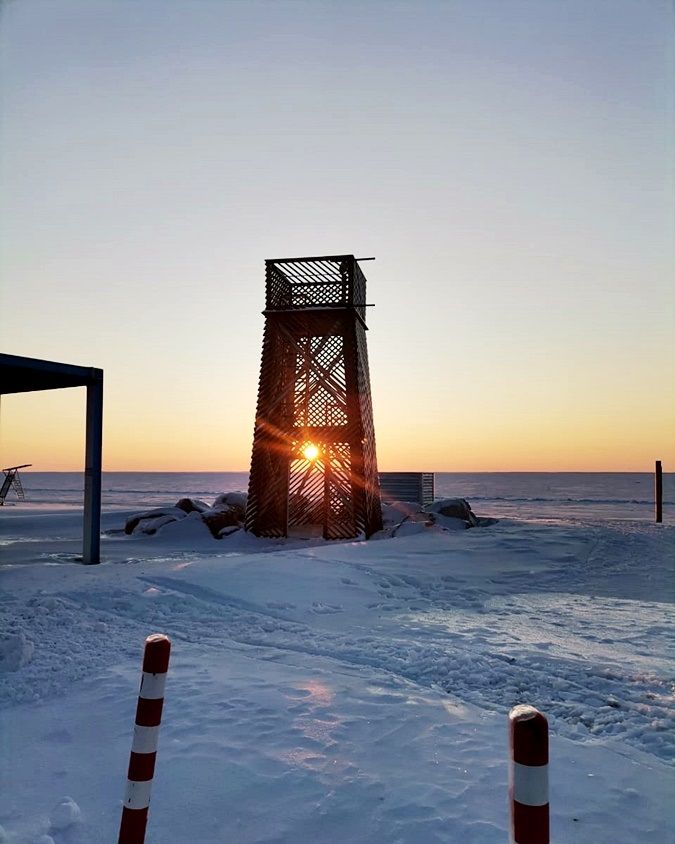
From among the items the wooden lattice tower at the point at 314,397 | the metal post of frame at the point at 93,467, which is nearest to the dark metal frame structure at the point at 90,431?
the metal post of frame at the point at 93,467

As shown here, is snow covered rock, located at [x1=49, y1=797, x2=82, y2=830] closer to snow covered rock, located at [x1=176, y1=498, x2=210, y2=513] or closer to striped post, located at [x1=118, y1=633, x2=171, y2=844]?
striped post, located at [x1=118, y1=633, x2=171, y2=844]

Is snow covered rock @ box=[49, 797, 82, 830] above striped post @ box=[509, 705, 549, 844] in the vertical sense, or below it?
below

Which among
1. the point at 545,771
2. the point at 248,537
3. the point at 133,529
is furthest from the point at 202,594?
the point at 133,529

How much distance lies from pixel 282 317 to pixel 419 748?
14.6 m

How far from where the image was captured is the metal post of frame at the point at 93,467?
12898 millimetres

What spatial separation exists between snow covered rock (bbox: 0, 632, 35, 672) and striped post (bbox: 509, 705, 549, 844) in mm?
5297

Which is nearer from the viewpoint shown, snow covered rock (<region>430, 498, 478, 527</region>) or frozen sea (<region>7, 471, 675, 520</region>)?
snow covered rock (<region>430, 498, 478, 527</region>)

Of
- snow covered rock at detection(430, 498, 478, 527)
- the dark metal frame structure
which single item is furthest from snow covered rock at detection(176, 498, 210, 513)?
the dark metal frame structure

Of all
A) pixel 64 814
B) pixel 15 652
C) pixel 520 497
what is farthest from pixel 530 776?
pixel 520 497

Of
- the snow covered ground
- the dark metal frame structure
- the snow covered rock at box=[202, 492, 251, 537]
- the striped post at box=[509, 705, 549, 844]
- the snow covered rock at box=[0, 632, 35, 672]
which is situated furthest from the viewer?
the snow covered rock at box=[202, 492, 251, 537]

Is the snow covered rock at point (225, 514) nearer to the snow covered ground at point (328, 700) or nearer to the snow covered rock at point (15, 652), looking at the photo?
the snow covered ground at point (328, 700)

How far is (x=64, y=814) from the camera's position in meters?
3.74

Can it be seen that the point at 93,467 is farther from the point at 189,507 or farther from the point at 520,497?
the point at 520,497

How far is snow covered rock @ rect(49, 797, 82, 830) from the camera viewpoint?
3.65 meters
